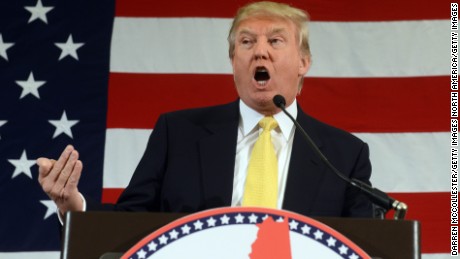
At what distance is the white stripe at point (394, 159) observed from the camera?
8.78 feet

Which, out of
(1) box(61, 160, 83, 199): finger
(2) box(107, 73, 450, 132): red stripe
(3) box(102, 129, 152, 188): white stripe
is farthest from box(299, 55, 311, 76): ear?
(3) box(102, 129, 152, 188): white stripe

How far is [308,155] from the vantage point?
1616 millimetres

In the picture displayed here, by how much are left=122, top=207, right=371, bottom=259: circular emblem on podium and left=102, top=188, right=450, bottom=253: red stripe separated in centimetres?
170

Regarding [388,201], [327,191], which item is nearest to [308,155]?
[327,191]

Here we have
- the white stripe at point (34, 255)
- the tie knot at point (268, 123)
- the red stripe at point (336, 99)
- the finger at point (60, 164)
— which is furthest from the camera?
the red stripe at point (336, 99)

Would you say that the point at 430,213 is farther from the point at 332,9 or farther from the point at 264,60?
the point at 264,60

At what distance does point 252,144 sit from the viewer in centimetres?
167

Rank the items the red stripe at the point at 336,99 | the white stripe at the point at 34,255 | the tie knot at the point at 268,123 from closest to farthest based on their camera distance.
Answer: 1. the tie knot at the point at 268,123
2. the white stripe at the point at 34,255
3. the red stripe at the point at 336,99

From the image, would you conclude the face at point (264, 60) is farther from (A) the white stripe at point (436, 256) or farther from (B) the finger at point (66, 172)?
(A) the white stripe at point (436, 256)

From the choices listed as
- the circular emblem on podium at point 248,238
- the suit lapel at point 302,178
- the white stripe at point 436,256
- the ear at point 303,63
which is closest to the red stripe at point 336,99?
the white stripe at point 436,256

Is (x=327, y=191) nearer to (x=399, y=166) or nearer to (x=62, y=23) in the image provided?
(x=399, y=166)

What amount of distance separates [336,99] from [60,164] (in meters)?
1.70

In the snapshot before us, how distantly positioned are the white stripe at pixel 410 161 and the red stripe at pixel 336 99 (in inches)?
1.3

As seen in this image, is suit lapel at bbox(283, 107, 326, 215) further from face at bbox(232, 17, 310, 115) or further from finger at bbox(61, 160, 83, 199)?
finger at bbox(61, 160, 83, 199)
